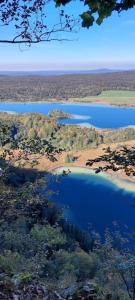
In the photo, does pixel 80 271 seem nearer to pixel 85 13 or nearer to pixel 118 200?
pixel 85 13

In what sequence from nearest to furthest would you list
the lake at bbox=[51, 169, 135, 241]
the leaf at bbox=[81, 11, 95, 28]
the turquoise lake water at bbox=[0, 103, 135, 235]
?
the leaf at bbox=[81, 11, 95, 28]
the lake at bbox=[51, 169, 135, 241]
the turquoise lake water at bbox=[0, 103, 135, 235]

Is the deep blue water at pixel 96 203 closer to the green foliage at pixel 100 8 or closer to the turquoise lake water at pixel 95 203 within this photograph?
the turquoise lake water at pixel 95 203

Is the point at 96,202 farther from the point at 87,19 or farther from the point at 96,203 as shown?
the point at 87,19

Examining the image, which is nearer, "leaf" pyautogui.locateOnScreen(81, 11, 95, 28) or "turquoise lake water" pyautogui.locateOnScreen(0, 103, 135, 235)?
"leaf" pyautogui.locateOnScreen(81, 11, 95, 28)

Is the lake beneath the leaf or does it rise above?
beneath

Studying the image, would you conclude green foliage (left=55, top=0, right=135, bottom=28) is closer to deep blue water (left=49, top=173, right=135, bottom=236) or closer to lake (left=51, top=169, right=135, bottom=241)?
lake (left=51, top=169, right=135, bottom=241)

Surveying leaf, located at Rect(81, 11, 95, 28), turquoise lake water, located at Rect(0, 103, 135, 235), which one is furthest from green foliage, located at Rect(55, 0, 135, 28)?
turquoise lake water, located at Rect(0, 103, 135, 235)

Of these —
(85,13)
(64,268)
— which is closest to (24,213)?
(85,13)

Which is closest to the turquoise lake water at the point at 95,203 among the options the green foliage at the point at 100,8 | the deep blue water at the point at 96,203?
the deep blue water at the point at 96,203
